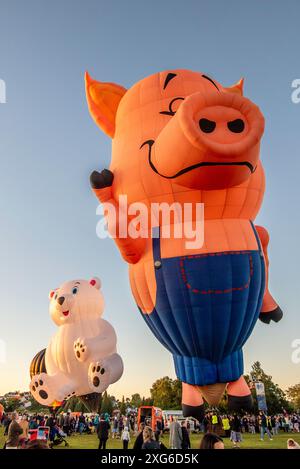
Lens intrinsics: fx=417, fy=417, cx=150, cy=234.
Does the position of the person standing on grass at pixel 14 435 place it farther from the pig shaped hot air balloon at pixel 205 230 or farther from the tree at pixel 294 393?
the tree at pixel 294 393

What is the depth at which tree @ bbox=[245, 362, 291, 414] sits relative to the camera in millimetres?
29891

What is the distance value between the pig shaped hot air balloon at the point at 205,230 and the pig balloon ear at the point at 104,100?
1.02 m

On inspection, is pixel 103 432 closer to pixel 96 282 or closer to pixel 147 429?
pixel 147 429

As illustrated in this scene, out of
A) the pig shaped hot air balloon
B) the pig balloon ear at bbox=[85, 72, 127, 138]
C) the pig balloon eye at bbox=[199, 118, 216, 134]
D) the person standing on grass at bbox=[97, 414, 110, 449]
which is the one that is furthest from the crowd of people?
the pig balloon ear at bbox=[85, 72, 127, 138]

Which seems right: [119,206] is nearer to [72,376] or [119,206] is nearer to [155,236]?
[155,236]

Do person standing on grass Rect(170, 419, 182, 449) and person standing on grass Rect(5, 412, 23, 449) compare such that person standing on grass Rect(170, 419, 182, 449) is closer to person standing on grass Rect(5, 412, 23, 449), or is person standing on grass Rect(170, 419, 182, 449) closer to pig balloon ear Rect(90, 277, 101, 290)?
person standing on grass Rect(5, 412, 23, 449)

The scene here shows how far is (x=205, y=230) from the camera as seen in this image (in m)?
7.43

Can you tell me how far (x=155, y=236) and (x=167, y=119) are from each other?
2.17 m

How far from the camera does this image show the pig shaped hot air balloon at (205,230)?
6.67 metres

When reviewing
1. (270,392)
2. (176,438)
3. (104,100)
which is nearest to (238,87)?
(104,100)

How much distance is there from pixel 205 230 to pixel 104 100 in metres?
3.87

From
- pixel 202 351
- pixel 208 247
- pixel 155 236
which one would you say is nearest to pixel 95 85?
pixel 155 236

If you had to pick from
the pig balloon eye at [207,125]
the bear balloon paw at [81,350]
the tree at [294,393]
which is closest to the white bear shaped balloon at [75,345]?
the bear balloon paw at [81,350]
